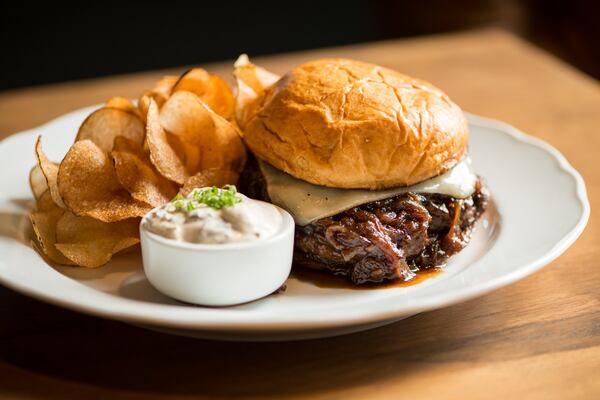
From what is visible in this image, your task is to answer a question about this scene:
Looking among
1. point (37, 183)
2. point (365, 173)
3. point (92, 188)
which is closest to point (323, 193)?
point (365, 173)

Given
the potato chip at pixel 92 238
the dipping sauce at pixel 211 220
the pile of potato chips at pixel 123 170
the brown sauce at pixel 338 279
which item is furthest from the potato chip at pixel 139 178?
the brown sauce at pixel 338 279

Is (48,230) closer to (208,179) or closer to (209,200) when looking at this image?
(208,179)

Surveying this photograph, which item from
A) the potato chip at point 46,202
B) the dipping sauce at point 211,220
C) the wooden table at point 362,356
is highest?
the dipping sauce at point 211,220

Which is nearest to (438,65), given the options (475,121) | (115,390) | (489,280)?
(475,121)

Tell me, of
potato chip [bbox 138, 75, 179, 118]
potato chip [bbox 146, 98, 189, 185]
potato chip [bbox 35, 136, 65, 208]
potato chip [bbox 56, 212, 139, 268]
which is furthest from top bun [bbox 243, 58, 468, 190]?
potato chip [bbox 35, 136, 65, 208]

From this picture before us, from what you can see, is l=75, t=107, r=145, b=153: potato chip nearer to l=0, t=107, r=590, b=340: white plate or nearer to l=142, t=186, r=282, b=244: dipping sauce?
l=0, t=107, r=590, b=340: white plate

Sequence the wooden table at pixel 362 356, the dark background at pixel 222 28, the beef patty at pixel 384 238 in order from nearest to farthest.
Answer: the wooden table at pixel 362 356 → the beef patty at pixel 384 238 → the dark background at pixel 222 28

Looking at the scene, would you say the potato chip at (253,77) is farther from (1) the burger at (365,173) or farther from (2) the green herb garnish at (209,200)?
(2) the green herb garnish at (209,200)
